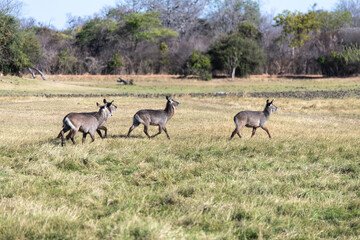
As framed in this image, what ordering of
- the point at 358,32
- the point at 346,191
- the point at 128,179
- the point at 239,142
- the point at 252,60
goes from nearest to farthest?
the point at 346,191 < the point at 128,179 < the point at 239,142 < the point at 252,60 < the point at 358,32

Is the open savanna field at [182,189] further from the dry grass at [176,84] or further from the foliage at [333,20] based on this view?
the foliage at [333,20]

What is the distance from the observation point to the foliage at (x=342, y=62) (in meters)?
64.5

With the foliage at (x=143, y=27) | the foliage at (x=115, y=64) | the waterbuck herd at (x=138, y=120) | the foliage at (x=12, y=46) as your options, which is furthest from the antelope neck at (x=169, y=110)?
the foliage at (x=143, y=27)

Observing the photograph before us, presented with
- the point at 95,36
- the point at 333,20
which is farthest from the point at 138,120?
the point at 333,20

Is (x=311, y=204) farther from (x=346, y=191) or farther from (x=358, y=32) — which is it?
(x=358, y=32)

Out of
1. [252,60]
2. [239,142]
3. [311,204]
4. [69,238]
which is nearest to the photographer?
[69,238]

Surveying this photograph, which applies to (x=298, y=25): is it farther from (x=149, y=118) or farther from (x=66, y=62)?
(x=149, y=118)

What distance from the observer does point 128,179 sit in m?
7.32

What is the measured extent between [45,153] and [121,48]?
68.3 metres

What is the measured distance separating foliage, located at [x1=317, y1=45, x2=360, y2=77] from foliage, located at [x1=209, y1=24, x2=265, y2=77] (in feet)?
34.9

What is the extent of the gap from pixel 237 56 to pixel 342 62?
54.2 ft

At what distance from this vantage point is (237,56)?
208 feet

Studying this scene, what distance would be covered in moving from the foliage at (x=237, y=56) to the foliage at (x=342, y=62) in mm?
10623

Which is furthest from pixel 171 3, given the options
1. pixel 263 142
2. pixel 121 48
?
pixel 263 142
